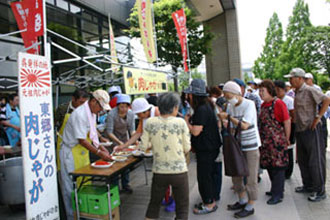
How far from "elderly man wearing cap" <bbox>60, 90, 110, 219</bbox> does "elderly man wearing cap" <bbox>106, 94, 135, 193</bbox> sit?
3.25 ft

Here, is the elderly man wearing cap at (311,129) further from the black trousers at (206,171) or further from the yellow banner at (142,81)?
the yellow banner at (142,81)

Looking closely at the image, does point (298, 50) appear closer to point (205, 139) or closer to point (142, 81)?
point (142, 81)

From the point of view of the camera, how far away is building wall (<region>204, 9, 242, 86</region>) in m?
19.0

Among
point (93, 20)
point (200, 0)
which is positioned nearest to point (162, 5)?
point (93, 20)

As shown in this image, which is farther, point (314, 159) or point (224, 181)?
point (224, 181)

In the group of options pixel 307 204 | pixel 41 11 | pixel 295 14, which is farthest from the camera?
pixel 295 14

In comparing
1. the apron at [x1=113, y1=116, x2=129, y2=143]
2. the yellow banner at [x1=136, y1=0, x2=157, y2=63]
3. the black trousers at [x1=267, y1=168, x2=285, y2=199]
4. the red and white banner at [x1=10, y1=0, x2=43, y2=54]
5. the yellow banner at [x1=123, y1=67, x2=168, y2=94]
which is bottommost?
the black trousers at [x1=267, y1=168, x2=285, y2=199]

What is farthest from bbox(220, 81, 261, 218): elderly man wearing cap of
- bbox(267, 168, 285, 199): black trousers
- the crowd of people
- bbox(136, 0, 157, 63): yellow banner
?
bbox(136, 0, 157, 63): yellow banner

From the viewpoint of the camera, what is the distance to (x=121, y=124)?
4336 millimetres

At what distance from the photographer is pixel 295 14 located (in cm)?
3597

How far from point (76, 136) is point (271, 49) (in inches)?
1728

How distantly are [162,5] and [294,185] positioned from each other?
381 inches

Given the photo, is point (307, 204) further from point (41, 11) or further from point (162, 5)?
point (162, 5)

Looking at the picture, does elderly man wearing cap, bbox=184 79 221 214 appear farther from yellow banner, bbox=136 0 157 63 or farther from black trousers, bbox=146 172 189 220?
yellow banner, bbox=136 0 157 63
